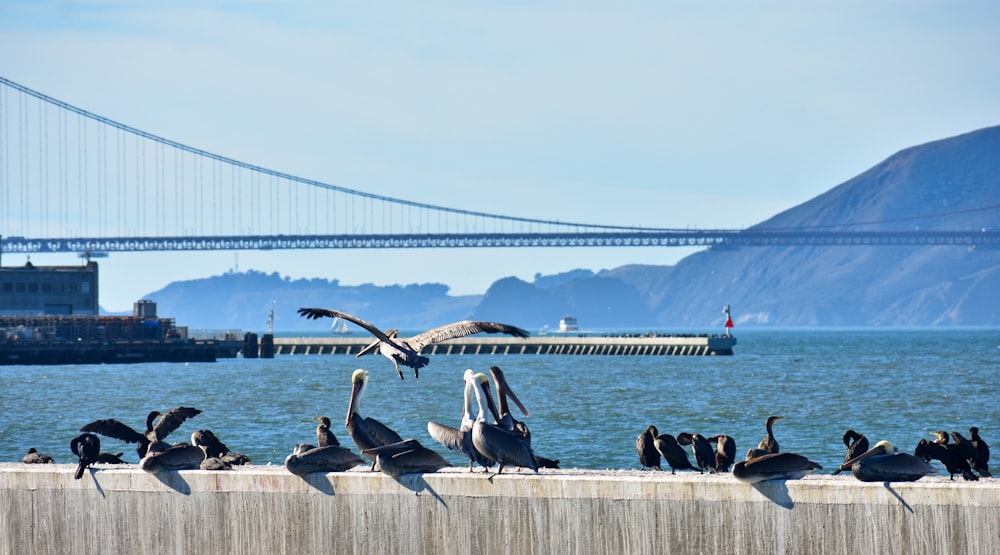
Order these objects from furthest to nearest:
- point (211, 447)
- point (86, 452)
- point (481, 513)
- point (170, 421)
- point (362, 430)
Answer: point (170, 421), point (211, 447), point (86, 452), point (362, 430), point (481, 513)

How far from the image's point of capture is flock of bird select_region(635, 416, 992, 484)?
38.0 feet

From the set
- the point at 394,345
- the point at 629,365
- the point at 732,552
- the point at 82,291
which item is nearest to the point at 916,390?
the point at 629,365

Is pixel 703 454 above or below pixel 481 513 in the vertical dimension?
above

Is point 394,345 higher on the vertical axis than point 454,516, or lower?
higher

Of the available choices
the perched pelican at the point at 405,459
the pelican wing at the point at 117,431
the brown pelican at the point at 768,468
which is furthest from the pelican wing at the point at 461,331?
the pelican wing at the point at 117,431

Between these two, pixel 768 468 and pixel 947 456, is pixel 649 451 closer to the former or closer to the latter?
pixel 947 456

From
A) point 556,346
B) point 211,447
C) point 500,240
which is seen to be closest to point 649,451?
point 211,447

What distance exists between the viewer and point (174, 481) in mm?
13156

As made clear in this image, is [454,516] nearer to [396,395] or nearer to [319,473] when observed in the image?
[319,473]

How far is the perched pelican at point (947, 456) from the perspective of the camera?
43.9 feet

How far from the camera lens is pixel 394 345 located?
1733 cm

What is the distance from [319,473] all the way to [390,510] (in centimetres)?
72

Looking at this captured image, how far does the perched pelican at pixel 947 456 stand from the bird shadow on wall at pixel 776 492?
7.39 ft

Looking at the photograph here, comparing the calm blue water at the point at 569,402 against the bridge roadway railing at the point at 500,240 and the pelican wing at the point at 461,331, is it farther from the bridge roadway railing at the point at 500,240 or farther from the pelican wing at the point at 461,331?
the bridge roadway railing at the point at 500,240
